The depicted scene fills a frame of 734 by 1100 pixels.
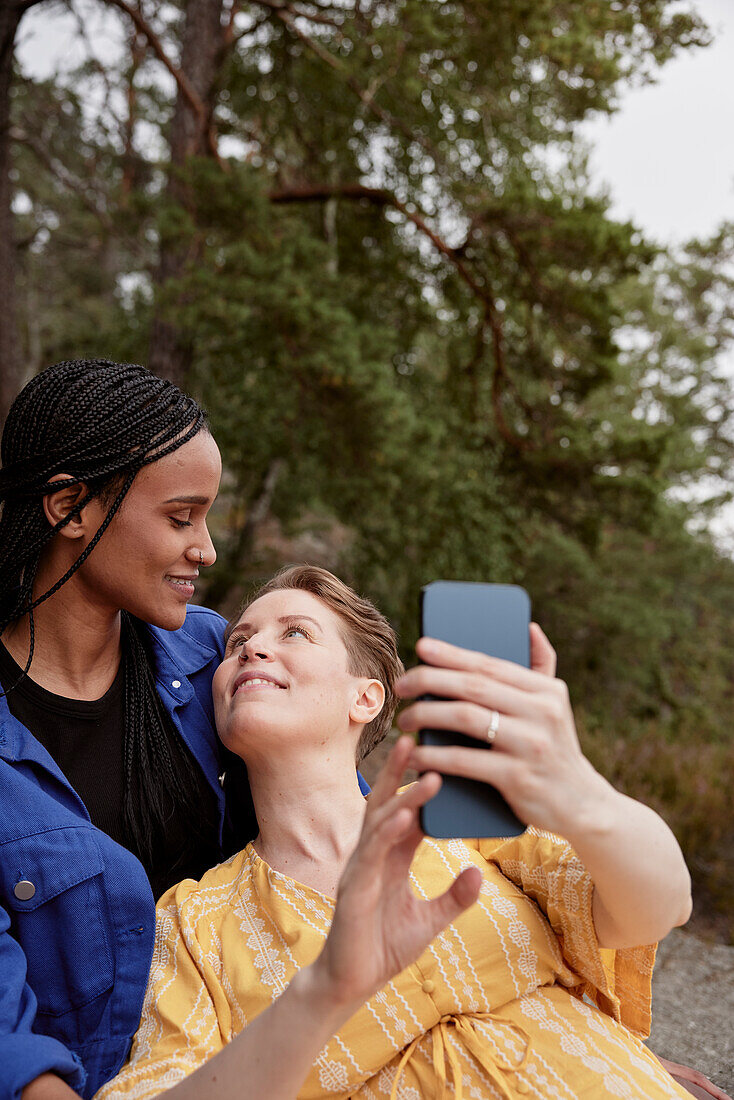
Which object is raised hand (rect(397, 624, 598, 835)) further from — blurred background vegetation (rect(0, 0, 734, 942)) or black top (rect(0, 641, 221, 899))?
blurred background vegetation (rect(0, 0, 734, 942))

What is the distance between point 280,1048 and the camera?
1282 millimetres

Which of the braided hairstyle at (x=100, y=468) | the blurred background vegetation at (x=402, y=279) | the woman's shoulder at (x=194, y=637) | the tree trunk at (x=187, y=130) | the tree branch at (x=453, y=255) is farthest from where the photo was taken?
the tree branch at (x=453, y=255)

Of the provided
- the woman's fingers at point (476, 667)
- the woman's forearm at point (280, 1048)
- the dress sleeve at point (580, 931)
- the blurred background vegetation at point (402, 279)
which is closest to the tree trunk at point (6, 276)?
the blurred background vegetation at point (402, 279)

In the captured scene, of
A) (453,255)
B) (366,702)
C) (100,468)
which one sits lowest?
(366,702)

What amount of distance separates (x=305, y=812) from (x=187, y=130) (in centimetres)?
765

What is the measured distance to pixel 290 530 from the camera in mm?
13289

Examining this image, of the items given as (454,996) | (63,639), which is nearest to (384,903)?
(454,996)

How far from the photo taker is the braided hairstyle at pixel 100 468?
2.15m

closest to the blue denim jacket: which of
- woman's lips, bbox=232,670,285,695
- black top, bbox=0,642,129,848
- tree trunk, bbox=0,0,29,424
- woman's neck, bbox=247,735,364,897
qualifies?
black top, bbox=0,642,129,848

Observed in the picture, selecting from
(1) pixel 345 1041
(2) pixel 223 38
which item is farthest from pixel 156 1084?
(2) pixel 223 38

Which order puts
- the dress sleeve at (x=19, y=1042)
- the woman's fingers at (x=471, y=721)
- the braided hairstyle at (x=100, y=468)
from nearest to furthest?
the woman's fingers at (x=471, y=721)
the dress sleeve at (x=19, y=1042)
the braided hairstyle at (x=100, y=468)

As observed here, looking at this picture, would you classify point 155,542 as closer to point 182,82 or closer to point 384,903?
point 384,903

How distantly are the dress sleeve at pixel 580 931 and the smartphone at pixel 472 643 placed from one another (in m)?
0.63

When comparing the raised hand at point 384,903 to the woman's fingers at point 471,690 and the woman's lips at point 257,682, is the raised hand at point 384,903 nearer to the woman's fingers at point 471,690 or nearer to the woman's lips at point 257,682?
the woman's fingers at point 471,690
